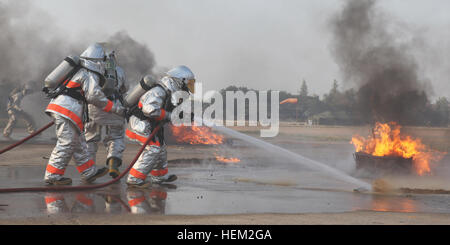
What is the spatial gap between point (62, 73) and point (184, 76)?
6.58 ft

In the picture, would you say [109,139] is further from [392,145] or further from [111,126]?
[392,145]

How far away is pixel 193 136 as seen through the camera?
21672 millimetres

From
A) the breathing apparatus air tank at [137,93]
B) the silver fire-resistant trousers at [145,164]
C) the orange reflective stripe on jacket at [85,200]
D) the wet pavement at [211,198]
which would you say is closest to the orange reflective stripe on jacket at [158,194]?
the wet pavement at [211,198]

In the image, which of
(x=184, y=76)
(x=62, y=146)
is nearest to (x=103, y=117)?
(x=62, y=146)

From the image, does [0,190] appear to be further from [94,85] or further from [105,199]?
[94,85]

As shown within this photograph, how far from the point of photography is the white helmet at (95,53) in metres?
7.94

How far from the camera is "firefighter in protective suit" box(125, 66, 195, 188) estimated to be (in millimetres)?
7848

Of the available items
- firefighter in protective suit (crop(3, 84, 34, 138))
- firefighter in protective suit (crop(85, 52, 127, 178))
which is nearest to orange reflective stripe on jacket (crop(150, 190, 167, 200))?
firefighter in protective suit (crop(85, 52, 127, 178))

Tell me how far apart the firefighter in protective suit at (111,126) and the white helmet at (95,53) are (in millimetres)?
364

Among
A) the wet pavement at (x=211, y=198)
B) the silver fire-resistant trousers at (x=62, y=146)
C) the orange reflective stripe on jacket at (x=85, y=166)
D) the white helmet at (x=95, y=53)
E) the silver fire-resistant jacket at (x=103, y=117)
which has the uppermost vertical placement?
the white helmet at (x=95, y=53)

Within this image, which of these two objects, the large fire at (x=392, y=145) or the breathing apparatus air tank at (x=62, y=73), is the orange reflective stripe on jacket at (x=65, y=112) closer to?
the breathing apparatus air tank at (x=62, y=73)

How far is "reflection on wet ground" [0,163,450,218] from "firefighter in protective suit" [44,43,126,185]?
0.65 meters

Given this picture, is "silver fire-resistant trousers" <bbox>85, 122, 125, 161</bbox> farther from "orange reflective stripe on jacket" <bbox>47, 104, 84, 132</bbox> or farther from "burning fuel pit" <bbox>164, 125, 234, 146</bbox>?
"burning fuel pit" <bbox>164, 125, 234, 146</bbox>
